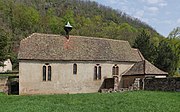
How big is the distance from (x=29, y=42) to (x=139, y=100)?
21978mm

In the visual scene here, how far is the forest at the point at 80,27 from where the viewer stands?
63.2 metres

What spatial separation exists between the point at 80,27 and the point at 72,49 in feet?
193

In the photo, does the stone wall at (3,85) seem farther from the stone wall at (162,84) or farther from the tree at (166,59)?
the tree at (166,59)

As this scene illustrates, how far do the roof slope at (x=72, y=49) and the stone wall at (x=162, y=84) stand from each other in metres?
9.70

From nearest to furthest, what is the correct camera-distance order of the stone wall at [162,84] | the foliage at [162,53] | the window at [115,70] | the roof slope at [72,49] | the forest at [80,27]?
1. the stone wall at [162,84]
2. the roof slope at [72,49]
3. the window at [115,70]
4. the foliage at [162,53]
5. the forest at [80,27]

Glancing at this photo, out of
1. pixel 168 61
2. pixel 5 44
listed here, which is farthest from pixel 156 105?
pixel 168 61

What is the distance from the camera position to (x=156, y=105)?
21609mm

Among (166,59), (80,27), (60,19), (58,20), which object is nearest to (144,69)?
(166,59)

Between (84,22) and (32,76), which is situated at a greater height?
(84,22)

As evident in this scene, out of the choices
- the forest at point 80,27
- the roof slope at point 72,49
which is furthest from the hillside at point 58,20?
the roof slope at point 72,49

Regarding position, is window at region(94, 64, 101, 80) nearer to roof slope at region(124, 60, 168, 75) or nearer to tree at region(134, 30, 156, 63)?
roof slope at region(124, 60, 168, 75)

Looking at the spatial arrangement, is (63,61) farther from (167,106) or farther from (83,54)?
(167,106)

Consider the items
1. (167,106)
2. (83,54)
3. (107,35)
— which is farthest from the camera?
(107,35)

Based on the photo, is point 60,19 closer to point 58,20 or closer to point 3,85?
point 58,20
